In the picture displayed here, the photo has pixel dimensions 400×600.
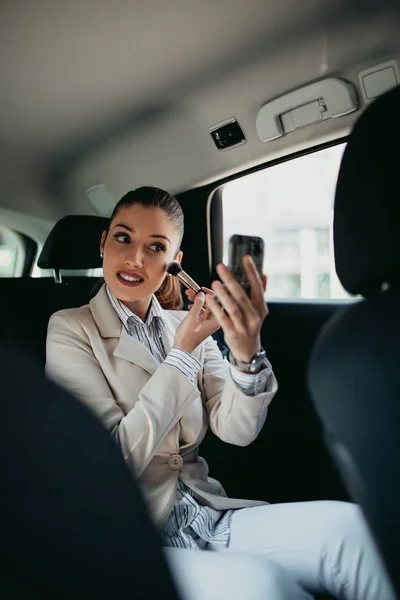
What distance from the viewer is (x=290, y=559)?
0.96 m

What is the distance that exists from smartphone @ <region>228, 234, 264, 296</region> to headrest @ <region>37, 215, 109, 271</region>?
810 millimetres

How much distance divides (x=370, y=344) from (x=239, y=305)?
0.78 feet

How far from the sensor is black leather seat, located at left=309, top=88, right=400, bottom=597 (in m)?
0.61

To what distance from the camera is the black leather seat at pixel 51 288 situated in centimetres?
135

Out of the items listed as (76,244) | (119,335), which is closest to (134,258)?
(119,335)

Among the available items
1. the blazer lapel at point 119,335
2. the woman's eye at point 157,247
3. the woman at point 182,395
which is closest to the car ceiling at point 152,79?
the woman at point 182,395

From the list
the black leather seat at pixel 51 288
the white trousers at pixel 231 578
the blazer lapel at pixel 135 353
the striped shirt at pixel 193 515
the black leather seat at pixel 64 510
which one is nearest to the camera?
the black leather seat at pixel 64 510

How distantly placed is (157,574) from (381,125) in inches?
21.7

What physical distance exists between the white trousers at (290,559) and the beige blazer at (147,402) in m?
0.11

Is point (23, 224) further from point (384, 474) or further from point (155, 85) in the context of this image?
point (384, 474)

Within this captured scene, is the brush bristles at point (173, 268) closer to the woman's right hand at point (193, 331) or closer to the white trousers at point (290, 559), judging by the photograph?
the woman's right hand at point (193, 331)

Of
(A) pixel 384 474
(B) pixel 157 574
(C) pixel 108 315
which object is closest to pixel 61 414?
(B) pixel 157 574

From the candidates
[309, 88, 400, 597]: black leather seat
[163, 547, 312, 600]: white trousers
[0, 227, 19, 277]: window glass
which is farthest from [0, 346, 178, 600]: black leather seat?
[0, 227, 19, 277]: window glass

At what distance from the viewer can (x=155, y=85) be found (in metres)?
1.55
